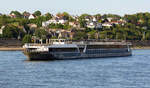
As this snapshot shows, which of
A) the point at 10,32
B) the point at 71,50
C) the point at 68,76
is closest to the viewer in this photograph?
the point at 68,76

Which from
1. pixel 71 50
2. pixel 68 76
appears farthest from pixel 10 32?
pixel 68 76

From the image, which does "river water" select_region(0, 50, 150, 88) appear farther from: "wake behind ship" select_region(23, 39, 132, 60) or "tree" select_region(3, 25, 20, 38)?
"tree" select_region(3, 25, 20, 38)

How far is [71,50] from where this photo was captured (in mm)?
92000

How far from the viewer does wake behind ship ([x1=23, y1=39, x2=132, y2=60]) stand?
85500 millimetres

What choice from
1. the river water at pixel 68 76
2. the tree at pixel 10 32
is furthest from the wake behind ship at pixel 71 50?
the tree at pixel 10 32

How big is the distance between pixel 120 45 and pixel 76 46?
20.6 metres

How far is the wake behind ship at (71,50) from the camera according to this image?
281 feet

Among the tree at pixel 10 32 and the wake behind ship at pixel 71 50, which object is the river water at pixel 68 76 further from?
the tree at pixel 10 32

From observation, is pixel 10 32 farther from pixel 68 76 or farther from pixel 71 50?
pixel 68 76

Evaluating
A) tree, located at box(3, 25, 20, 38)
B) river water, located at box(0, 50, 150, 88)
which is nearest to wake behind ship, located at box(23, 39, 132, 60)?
river water, located at box(0, 50, 150, 88)

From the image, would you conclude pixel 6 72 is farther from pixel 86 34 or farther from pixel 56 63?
pixel 86 34

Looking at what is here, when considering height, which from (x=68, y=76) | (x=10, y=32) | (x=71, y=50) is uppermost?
(x=10, y=32)

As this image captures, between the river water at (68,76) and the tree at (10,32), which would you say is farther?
the tree at (10,32)

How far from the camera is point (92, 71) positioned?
70.0 m
